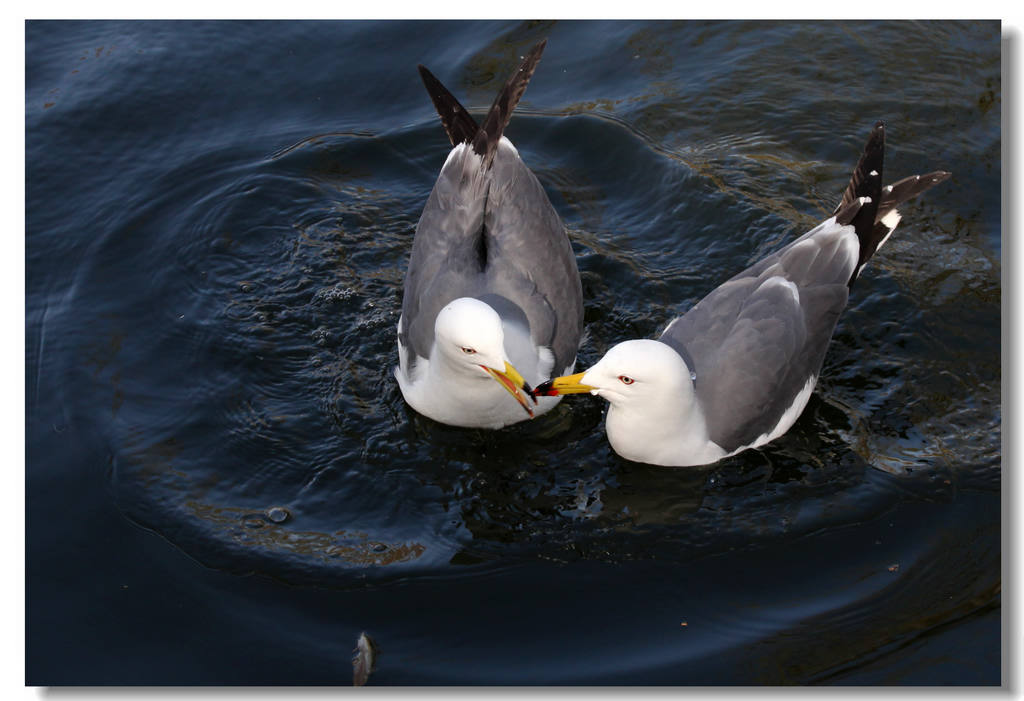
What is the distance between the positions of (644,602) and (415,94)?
5.11 metres

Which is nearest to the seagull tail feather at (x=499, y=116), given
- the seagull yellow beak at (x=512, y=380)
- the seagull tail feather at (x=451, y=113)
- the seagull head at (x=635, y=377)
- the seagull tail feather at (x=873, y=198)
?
the seagull tail feather at (x=451, y=113)

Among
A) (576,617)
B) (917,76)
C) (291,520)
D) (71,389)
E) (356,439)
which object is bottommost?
(576,617)

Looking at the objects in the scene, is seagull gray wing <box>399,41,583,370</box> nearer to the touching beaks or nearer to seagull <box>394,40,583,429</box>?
seagull <box>394,40,583,429</box>

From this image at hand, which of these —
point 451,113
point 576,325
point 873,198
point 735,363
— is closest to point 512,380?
point 576,325

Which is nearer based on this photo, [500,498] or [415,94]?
[500,498]

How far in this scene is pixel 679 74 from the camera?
28.3 feet

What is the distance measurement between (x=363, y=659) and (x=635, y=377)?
6.25ft

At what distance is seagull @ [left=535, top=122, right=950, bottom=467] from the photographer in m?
5.44

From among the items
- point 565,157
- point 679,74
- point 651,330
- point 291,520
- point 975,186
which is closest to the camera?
point 291,520

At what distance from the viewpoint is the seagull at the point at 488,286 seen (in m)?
5.79

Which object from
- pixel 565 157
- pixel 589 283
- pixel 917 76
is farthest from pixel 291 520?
pixel 917 76

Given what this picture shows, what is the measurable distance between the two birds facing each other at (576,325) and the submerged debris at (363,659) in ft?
4.71

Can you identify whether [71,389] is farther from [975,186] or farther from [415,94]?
[975,186]

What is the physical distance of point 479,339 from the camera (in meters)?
5.38
